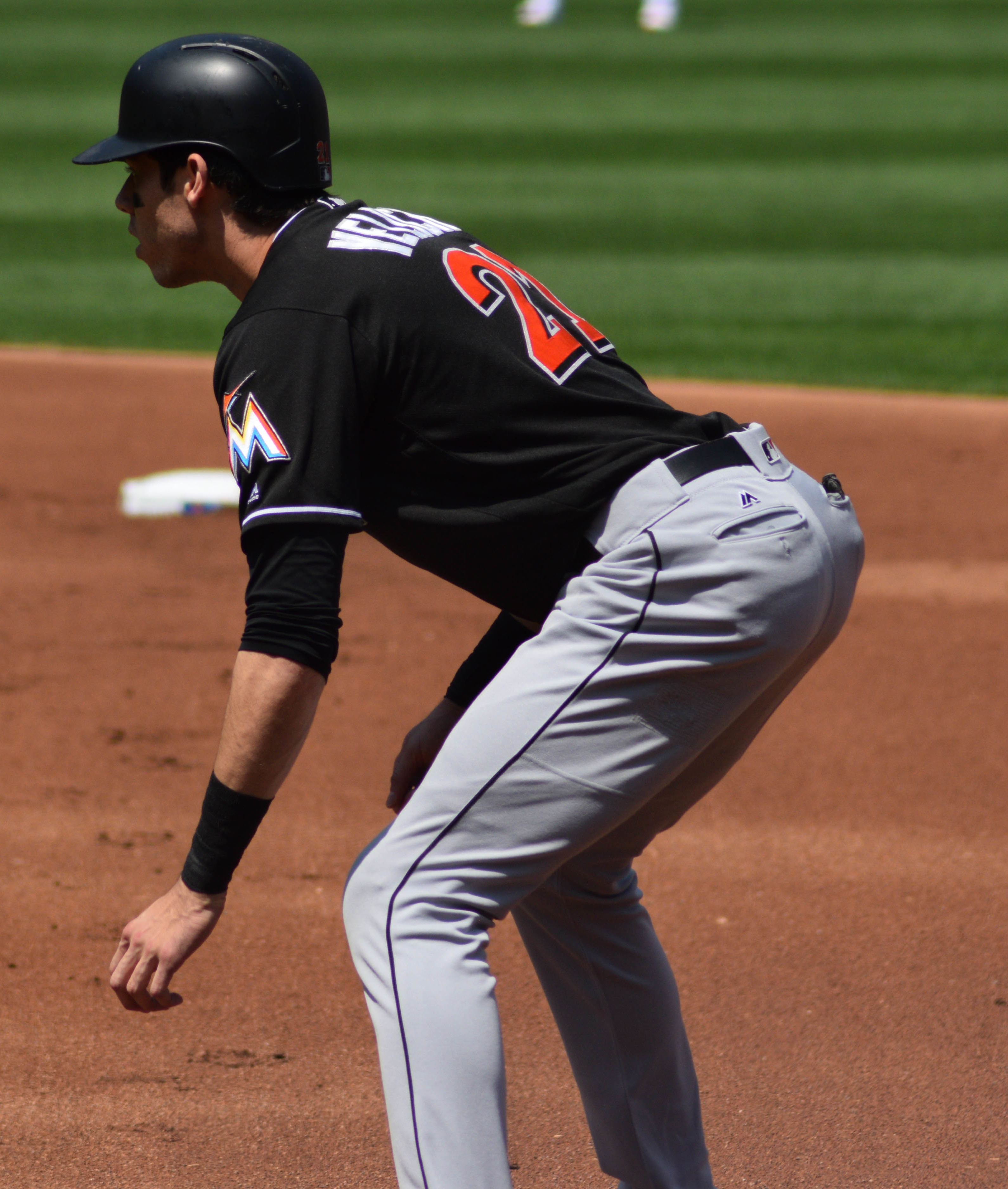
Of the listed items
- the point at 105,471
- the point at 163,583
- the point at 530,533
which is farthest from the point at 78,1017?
the point at 105,471

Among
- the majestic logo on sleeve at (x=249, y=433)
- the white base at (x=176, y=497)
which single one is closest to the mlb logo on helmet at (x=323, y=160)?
the majestic logo on sleeve at (x=249, y=433)

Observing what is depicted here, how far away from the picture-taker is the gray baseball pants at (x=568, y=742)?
7.07 ft

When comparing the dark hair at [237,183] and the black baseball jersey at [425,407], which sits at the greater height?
the dark hair at [237,183]

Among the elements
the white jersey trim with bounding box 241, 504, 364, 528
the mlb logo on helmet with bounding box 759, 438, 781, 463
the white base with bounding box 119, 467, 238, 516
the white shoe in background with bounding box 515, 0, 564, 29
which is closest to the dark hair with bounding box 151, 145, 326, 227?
the white jersey trim with bounding box 241, 504, 364, 528

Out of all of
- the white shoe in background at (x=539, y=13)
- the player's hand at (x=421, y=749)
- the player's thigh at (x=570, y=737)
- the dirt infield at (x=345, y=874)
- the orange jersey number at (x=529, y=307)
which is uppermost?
the orange jersey number at (x=529, y=307)

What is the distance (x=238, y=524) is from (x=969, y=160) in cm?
1100

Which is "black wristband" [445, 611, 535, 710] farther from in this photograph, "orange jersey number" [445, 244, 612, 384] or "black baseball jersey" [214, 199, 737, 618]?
"orange jersey number" [445, 244, 612, 384]

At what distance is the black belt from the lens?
2.31 m

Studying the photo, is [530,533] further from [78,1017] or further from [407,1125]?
[78,1017]

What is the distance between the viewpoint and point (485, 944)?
2203 millimetres

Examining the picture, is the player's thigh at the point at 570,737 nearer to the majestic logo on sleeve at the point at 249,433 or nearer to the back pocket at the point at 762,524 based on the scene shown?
the back pocket at the point at 762,524

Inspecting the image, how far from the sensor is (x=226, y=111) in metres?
2.34

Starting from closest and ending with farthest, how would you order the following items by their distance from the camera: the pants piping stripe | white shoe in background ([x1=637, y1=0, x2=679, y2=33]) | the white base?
the pants piping stripe
the white base
white shoe in background ([x1=637, y1=0, x2=679, y2=33])

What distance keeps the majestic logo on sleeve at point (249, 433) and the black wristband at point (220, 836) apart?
436 millimetres
